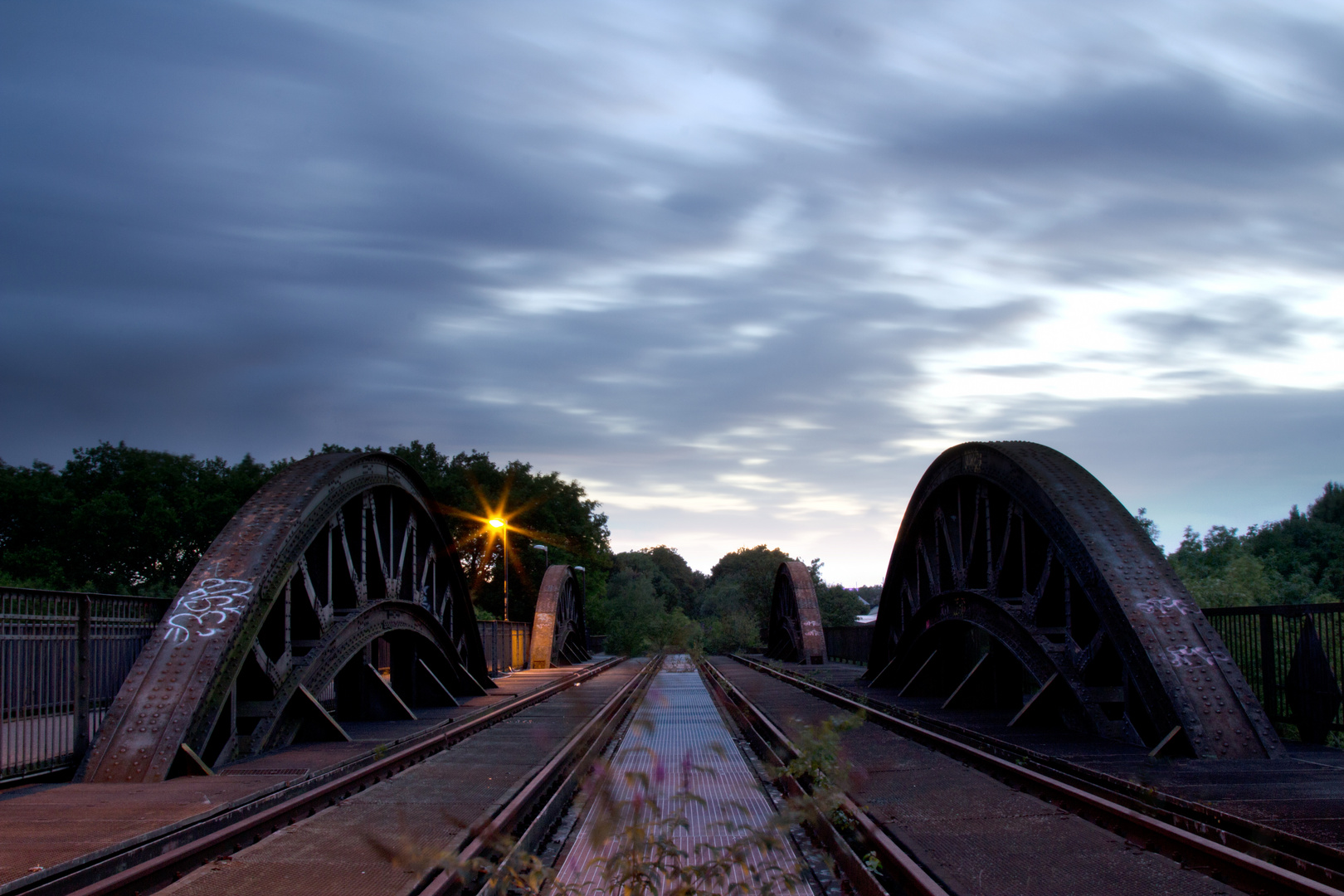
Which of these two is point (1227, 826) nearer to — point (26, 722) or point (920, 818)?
point (920, 818)

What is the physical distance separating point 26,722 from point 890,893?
8651 millimetres

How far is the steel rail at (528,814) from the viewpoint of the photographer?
5.82 metres

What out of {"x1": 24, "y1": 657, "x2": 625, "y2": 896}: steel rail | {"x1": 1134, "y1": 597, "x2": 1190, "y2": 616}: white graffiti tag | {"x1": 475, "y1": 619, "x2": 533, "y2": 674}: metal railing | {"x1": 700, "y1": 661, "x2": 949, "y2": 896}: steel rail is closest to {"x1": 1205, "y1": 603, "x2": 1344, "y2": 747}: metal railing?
{"x1": 1134, "y1": 597, "x2": 1190, "y2": 616}: white graffiti tag

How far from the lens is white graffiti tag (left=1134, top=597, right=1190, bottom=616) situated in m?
12.0

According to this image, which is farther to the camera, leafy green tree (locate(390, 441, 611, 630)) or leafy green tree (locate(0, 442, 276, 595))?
leafy green tree (locate(390, 441, 611, 630))

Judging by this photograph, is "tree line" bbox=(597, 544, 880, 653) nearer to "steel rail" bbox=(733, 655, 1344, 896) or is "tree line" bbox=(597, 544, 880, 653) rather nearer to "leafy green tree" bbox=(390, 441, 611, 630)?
A: "leafy green tree" bbox=(390, 441, 611, 630)

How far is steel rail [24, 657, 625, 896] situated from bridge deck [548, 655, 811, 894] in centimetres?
247

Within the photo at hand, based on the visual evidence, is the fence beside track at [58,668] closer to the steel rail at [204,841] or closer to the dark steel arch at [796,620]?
the steel rail at [204,841]

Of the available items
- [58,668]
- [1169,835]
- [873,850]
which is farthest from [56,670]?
[1169,835]

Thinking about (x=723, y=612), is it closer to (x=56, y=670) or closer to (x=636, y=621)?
(x=636, y=621)

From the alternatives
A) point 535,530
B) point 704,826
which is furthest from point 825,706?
point 535,530

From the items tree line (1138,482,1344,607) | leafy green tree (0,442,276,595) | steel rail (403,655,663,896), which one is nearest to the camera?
steel rail (403,655,663,896)

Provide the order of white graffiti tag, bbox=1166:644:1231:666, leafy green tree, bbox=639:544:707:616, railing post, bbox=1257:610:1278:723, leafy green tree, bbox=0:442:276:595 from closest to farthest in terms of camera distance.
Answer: white graffiti tag, bbox=1166:644:1231:666, railing post, bbox=1257:610:1278:723, leafy green tree, bbox=0:442:276:595, leafy green tree, bbox=639:544:707:616

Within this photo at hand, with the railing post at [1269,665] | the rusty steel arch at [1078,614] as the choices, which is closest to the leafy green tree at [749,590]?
the rusty steel arch at [1078,614]
